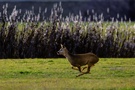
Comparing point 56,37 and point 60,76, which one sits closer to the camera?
point 60,76

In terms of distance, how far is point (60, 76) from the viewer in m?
16.8

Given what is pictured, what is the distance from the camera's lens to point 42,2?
42.2 m

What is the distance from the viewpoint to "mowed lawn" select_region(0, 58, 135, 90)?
593 inches

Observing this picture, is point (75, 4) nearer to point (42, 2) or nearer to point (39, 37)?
point (42, 2)

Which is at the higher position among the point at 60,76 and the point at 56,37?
the point at 56,37

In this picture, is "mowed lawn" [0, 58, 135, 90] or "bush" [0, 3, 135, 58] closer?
"mowed lawn" [0, 58, 135, 90]

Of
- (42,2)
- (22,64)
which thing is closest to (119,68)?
(22,64)

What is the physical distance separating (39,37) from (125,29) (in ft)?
10.1

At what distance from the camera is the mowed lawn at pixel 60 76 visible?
593 inches

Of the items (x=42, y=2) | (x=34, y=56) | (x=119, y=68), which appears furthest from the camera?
(x=42, y=2)

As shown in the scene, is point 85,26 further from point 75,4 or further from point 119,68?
point 75,4

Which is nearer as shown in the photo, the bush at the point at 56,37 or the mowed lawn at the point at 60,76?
the mowed lawn at the point at 60,76

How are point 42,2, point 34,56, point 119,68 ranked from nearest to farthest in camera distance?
point 119,68 < point 34,56 < point 42,2

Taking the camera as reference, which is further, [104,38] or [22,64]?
[104,38]
